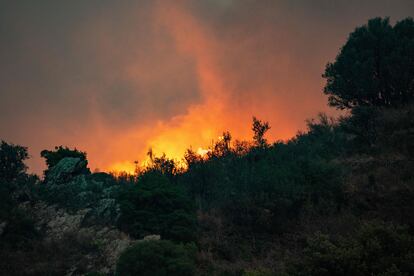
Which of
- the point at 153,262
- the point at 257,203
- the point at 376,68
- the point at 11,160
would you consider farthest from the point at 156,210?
the point at 376,68

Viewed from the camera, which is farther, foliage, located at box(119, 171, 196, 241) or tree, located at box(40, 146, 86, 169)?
tree, located at box(40, 146, 86, 169)

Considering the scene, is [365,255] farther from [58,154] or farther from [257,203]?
[58,154]

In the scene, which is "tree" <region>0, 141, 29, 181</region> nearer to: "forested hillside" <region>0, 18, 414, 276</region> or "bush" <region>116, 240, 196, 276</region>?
"forested hillside" <region>0, 18, 414, 276</region>

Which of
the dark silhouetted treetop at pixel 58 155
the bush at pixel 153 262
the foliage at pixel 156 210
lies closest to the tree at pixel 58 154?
the dark silhouetted treetop at pixel 58 155

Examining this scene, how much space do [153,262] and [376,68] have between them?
34.4 m

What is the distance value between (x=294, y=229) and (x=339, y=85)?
71.4 feet

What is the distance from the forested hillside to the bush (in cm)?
6

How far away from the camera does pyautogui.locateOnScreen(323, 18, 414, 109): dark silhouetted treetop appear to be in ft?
135

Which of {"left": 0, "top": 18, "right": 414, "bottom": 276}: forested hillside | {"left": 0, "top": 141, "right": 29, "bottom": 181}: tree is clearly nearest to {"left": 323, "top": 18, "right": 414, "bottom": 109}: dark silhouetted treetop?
{"left": 0, "top": 18, "right": 414, "bottom": 276}: forested hillside

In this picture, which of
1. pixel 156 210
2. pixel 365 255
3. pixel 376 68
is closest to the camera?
pixel 365 255

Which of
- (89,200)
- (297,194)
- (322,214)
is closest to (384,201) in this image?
(322,214)

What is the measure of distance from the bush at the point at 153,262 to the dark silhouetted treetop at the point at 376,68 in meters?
31.1

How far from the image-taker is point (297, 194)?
30188 millimetres

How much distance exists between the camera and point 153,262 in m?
20.0
